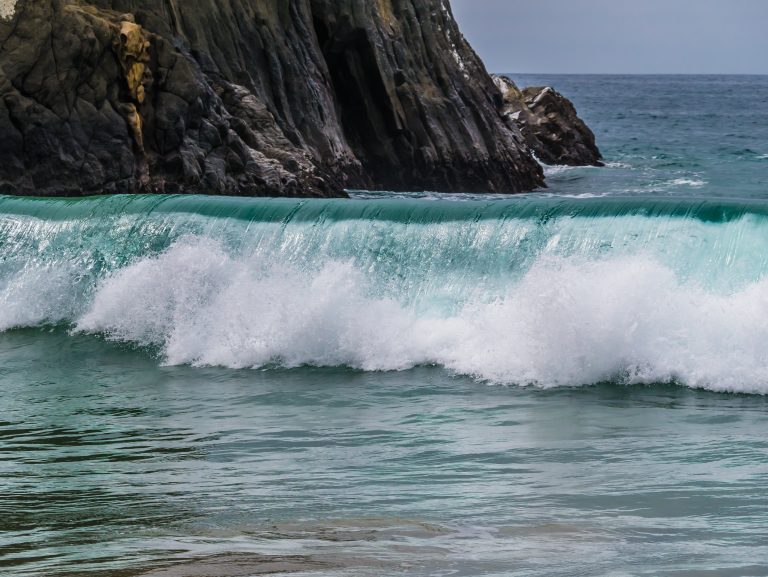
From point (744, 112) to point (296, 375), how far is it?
85.7 m

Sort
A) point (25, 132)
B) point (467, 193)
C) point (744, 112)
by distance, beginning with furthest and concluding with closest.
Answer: point (744, 112), point (467, 193), point (25, 132)

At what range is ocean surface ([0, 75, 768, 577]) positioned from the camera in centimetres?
634

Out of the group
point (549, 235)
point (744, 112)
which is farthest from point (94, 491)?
point (744, 112)

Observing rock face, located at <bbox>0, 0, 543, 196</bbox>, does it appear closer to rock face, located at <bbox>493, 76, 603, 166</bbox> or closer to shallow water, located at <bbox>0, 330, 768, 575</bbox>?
rock face, located at <bbox>493, 76, 603, 166</bbox>

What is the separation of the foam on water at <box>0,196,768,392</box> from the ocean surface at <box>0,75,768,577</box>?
0.03m

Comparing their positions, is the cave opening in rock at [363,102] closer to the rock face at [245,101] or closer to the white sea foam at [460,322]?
the rock face at [245,101]

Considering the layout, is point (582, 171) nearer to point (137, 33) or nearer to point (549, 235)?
point (137, 33)

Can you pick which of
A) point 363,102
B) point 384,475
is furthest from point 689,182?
point 384,475

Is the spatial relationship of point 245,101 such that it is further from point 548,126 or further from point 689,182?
point 548,126

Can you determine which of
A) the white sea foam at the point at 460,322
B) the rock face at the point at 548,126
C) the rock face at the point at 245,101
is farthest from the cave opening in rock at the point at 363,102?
the white sea foam at the point at 460,322

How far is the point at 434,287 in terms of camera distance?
46.3 feet

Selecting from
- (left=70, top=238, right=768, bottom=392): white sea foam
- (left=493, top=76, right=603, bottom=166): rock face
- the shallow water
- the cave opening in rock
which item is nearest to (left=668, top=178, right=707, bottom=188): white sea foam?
(left=493, top=76, right=603, bottom=166): rock face

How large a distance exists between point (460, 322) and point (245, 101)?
15936 mm

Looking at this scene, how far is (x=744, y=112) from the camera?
92.9 m
